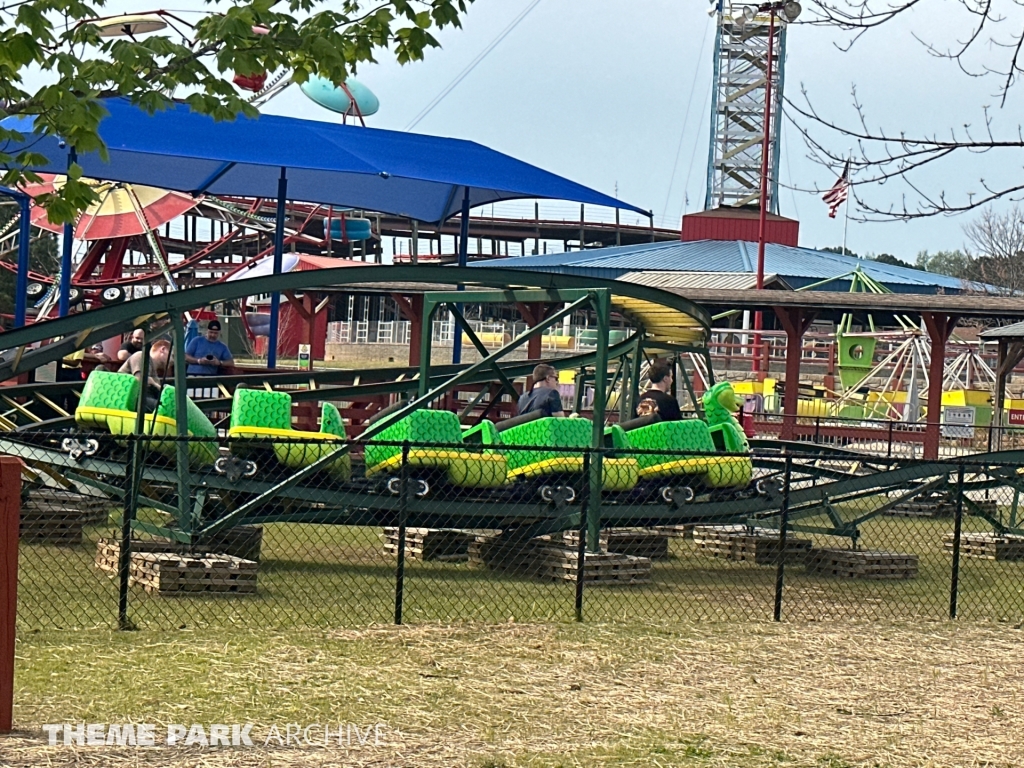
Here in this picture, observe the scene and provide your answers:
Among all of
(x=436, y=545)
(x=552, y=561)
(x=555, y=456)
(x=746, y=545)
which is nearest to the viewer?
(x=552, y=561)

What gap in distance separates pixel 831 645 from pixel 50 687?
4808 millimetres

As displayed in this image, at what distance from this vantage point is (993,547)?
46.6ft

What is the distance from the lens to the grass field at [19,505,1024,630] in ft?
29.2

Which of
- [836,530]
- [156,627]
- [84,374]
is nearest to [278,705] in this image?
[156,627]

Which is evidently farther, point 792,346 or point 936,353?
point 792,346

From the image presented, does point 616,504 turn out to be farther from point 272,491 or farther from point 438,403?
point 438,403

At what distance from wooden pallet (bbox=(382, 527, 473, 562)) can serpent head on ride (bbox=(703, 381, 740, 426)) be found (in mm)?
2642

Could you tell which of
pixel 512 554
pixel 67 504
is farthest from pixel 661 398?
pixel 67 504

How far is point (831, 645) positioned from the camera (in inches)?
355

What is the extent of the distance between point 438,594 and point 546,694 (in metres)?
2.91

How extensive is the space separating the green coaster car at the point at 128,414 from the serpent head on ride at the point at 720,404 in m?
4.64

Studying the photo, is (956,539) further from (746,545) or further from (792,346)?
(792,346)

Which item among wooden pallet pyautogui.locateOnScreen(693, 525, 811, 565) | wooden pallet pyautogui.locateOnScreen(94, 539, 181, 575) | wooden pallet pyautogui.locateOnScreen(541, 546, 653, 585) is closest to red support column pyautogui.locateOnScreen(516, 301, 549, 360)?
Result: wooden pallet pyautogui.locateOnScreen(693, 525, 811, 565)

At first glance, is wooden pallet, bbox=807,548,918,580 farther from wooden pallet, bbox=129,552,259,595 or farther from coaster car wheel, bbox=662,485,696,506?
wooden pallet, bbox=129,552,259,595
